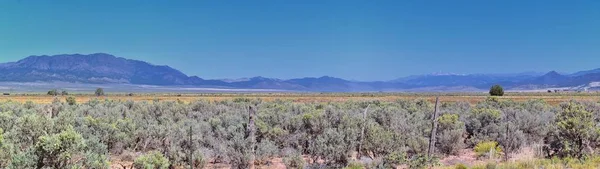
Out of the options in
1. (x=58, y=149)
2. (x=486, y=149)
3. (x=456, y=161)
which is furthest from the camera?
(x=486, y=149)

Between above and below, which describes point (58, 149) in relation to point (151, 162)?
above

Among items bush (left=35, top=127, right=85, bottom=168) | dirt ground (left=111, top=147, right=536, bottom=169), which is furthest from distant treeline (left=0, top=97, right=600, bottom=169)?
dirt ground (left=111, top=147, right=536, bottom=169)

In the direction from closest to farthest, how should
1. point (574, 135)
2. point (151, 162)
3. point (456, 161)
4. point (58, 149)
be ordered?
point (58, 149) → point (151, 162) → point (574, 135) → point (456, 161)

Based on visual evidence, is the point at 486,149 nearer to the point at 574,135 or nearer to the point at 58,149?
the point at 574,135

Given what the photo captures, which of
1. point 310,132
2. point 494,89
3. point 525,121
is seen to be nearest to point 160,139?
point 310,132

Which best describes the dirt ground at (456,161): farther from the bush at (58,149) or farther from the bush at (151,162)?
the bush at (58,149)

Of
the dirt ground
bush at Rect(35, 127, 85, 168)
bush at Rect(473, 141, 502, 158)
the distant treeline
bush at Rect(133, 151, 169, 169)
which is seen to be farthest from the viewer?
bush at Rect(473, 141, 502, 158)

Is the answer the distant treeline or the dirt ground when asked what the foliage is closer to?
the distant treeline

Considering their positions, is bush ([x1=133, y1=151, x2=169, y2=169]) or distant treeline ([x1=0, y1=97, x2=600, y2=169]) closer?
distant treeline ([x1=0, y1=97, x2=600, y2=169])

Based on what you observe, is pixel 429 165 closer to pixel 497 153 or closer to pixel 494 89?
pixel 497 153

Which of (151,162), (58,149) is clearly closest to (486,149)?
(151,162)

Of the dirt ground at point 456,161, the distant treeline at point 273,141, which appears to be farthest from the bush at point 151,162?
the dirt ground at point 456,161

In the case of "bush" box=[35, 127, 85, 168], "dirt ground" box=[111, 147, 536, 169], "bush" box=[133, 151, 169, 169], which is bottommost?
"dirt ground" box=[111, 147, 536, 169]

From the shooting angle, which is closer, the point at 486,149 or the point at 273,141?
the point at 486,149
